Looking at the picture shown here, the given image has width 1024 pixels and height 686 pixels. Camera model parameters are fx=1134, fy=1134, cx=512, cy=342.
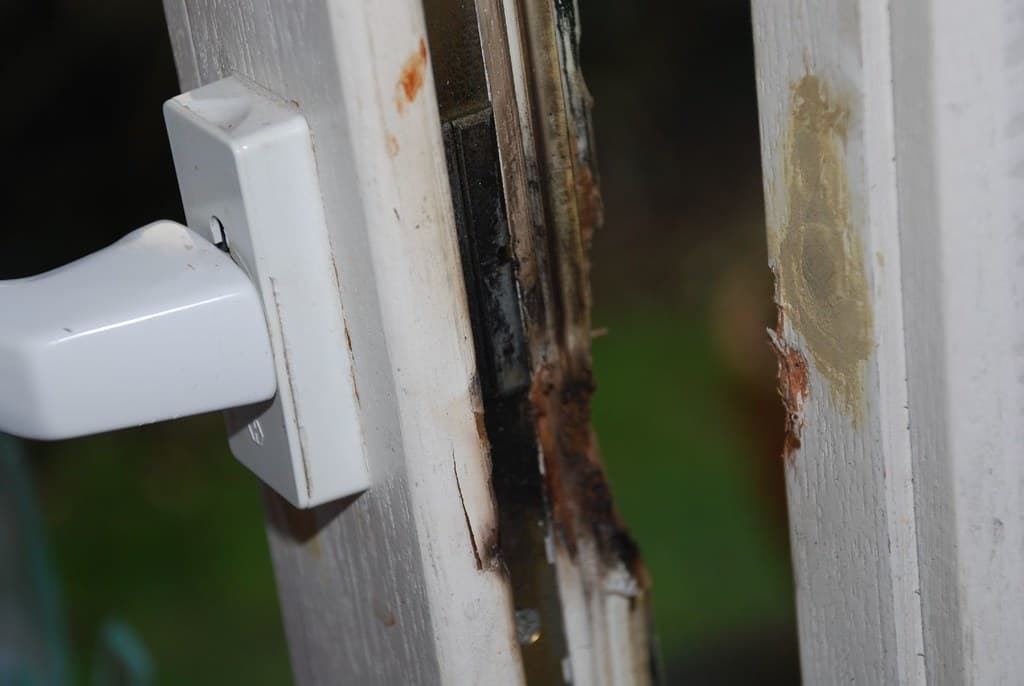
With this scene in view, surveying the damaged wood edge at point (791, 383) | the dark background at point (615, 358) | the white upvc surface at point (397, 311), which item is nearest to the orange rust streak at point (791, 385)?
the damaged wood edge at point (791, 383)

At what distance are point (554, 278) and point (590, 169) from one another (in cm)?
6

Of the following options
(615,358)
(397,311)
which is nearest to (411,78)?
(397,311)

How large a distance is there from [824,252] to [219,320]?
194 millimetres

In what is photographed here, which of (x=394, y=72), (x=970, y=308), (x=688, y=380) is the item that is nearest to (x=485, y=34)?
(x=394, y=72)

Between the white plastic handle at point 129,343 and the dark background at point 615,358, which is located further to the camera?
the dark background at point 615,358

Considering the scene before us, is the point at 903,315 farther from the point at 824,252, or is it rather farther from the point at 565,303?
the point at 565,303

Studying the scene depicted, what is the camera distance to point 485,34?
0.38 meters

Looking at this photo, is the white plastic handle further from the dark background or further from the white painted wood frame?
the dark background

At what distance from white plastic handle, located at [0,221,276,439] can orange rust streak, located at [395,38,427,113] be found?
0.09m

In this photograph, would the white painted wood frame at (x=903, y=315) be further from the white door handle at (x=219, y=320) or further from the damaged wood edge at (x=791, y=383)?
the white door handle at (x=219, y=320)

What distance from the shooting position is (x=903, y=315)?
34cm

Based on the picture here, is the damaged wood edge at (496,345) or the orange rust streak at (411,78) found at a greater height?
the orange rust streak at (411,78)

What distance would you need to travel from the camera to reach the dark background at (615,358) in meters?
2.47

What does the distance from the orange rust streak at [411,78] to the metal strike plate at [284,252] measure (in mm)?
40
